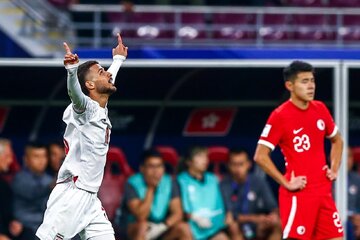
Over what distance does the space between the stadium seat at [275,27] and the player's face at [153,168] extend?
3530mm

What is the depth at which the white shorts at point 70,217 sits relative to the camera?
328 inches

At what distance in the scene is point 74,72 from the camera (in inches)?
307

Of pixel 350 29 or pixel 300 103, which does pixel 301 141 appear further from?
pixel 350 29

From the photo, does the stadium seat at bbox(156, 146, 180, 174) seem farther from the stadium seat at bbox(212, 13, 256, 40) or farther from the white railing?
the stadium seat at bbox(212, 13, 256, 40)

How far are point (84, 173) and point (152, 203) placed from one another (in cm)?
416

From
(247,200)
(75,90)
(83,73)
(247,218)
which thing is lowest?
(247,218)

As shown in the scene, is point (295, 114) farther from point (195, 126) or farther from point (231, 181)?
point (195, 126)

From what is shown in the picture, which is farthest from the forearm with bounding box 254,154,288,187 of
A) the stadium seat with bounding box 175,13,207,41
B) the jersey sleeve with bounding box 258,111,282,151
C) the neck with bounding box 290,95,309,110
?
the stadium seat with bounding box 175,13,207,41

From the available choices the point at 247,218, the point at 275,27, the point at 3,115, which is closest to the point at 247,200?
the point at 247,218

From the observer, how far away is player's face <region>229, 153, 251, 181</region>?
42.2 ft

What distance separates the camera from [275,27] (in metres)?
15.7

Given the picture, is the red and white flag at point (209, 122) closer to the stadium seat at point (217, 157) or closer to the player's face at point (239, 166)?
the stadium seat at point (217, 157)

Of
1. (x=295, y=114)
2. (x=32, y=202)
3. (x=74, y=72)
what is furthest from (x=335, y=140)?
(x=32, y=202)


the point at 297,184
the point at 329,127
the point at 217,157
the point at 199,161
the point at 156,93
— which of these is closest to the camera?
the point at 297,184
